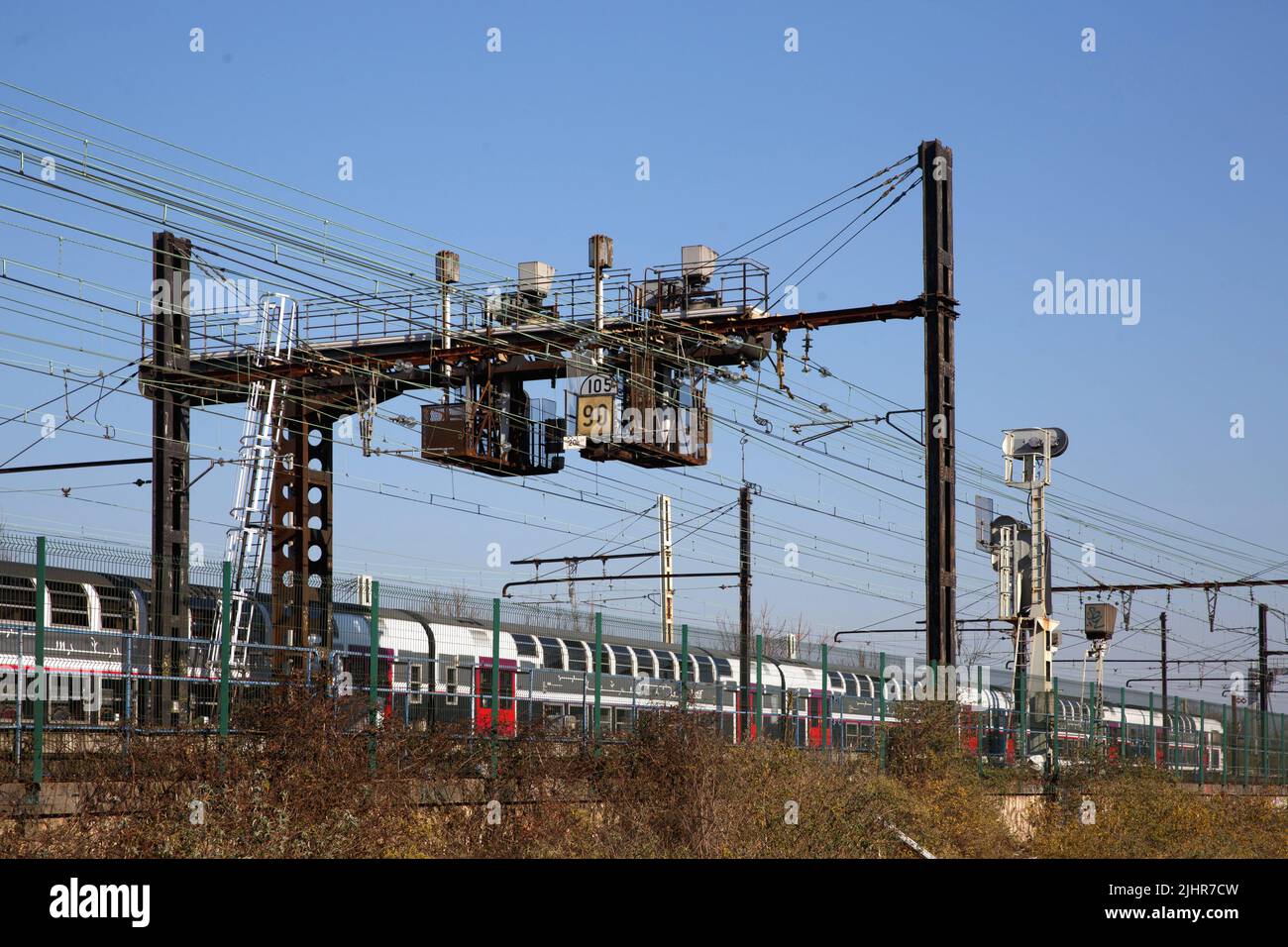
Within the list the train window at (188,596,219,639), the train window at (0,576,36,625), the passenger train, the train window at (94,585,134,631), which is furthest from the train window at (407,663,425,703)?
the train window at (0,576,36,625)

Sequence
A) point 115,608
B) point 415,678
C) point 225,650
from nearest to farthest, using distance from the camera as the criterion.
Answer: point 225,650 → point 115,608 → point 415,678

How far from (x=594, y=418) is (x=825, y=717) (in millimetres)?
7198

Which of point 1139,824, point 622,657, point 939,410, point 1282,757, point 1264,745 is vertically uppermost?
point 939,410

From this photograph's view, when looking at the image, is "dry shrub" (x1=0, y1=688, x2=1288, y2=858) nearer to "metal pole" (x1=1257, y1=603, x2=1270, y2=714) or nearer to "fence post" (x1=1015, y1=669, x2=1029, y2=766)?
"fence post" (x1=1015, y1=669, x2=1029, y2=766)

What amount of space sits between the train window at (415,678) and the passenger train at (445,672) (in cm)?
2

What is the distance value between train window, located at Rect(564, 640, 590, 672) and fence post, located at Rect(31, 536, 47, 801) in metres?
16.0

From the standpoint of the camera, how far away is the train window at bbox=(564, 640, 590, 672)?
29891 mm

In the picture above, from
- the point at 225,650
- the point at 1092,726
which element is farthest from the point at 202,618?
the point at 1092,726

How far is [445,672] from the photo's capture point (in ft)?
70.2

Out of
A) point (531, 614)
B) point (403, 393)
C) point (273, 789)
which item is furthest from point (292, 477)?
point (273, 789)

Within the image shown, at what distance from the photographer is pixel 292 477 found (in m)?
27.8

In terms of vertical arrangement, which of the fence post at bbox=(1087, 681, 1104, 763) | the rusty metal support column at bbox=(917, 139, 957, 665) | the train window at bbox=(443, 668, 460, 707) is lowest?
the fence post at bbox=(1087, 681, 1104, 763)

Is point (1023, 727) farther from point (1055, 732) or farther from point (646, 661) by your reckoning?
point (646, 661)
